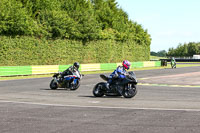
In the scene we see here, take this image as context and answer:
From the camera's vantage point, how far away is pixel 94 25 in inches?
2018

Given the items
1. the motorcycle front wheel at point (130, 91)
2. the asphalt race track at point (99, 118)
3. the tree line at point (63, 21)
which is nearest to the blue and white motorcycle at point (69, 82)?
the motorcycle front wheel at point (130, 91)

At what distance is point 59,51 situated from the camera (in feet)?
145

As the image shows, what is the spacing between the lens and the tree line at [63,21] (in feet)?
125

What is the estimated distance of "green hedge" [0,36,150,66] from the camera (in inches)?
1454

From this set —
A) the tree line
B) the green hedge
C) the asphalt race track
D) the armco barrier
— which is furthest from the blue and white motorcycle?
the tree line

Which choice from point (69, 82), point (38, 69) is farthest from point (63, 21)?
point (69, 82)

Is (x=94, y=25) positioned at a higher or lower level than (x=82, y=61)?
higher

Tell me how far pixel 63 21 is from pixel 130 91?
32.9m

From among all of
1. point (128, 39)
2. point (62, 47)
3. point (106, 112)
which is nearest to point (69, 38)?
point (62, 47)

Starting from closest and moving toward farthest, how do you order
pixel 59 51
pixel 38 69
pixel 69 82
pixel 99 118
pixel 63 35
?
pixel 99 118 < pixel 69 82 < pixel 38 69 < pixel 59 51 < pixel 63 35

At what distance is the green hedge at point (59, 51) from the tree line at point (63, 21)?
0.86 m

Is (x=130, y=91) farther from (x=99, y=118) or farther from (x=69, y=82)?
(x=99, y=118)

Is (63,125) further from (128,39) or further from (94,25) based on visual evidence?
(128,39)

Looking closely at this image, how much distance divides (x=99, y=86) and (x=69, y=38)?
33370 mm
